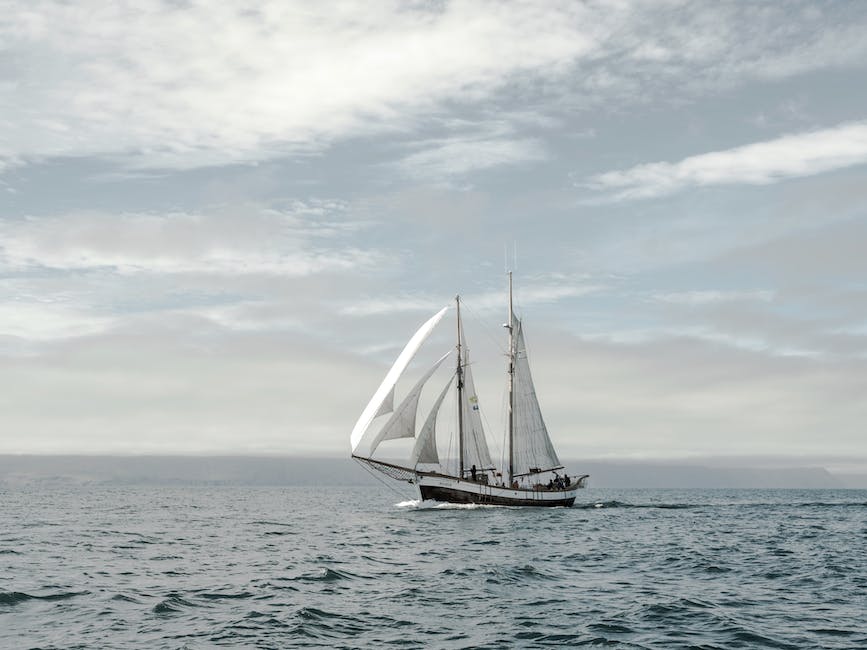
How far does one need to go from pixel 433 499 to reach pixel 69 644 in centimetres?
5475

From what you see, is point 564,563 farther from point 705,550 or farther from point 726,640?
point 726,640

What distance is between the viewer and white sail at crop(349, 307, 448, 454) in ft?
212

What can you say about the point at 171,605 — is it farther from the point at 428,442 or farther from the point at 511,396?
the point at 511,396

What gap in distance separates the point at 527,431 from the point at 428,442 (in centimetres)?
1215

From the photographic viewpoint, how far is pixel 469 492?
72312mm

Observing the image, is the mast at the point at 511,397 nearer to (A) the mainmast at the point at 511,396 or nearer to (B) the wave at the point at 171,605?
(A) the mainmast at the point at 511,396

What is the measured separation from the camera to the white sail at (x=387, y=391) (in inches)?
2542

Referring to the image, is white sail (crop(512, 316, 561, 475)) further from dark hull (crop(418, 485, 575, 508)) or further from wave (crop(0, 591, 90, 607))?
wave (crop(0, 591, 90, 607))

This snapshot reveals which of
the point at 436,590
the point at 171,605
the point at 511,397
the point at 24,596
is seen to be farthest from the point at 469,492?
the point at 171,605

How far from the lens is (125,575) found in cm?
3005

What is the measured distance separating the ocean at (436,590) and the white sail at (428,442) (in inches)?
788

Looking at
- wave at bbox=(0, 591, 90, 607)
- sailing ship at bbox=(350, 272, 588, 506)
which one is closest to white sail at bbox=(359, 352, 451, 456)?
sailing ship at bbox=(350, 272, 588, 506)

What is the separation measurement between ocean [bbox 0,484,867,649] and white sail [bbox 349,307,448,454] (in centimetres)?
1614

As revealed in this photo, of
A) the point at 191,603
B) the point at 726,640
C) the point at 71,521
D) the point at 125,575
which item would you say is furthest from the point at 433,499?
the point at 726,640
